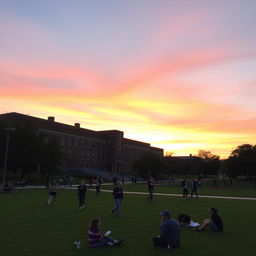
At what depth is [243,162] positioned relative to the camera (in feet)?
348

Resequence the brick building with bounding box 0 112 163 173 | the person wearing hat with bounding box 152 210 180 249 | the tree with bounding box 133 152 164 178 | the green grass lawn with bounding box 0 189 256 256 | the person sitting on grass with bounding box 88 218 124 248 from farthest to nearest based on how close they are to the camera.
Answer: the tree with bounding box 133 152 164 178 → the brick building with bounding box 0 112 163 173 → the person sitting on grass with bounding box 88 218 124 248 → the person wearing hat with bounding box 152 210 180 249 → the green grass lawn with bounding box 0 189 256 256

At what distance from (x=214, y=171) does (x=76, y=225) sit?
138 meters

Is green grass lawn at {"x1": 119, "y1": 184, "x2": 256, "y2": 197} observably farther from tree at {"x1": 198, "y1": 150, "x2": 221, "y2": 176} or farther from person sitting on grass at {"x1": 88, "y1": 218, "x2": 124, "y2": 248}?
tree at {"x1": 198, "y1": 150, "x2": 221, "y2": 176}

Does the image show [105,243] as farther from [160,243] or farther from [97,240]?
[160,243]

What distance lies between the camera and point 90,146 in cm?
10819

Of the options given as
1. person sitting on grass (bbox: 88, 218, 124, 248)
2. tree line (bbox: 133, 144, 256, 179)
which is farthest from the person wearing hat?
tree line (bbox: 133, 144, 256, 179)

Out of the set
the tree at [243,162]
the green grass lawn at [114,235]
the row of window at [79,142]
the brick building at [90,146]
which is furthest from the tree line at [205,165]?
the green grass lawn at [114,235]

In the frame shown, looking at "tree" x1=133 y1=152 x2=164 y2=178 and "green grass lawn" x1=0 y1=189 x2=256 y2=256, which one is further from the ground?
"tree" x1=133 y1=152 x2=164 y2=178

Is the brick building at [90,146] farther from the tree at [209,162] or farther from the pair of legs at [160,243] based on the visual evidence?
the pair of legs at [160,243]

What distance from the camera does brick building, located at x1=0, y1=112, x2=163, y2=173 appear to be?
93.2 meters

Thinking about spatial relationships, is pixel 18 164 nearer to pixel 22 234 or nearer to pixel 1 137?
pixel 1 137

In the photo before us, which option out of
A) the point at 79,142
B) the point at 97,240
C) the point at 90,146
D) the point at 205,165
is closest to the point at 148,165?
the point at 90,146

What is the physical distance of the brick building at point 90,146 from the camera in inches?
3668

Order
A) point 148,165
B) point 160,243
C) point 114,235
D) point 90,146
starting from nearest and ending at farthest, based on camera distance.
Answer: point 160,243, point 114,235, point 148,165, point 90,146
